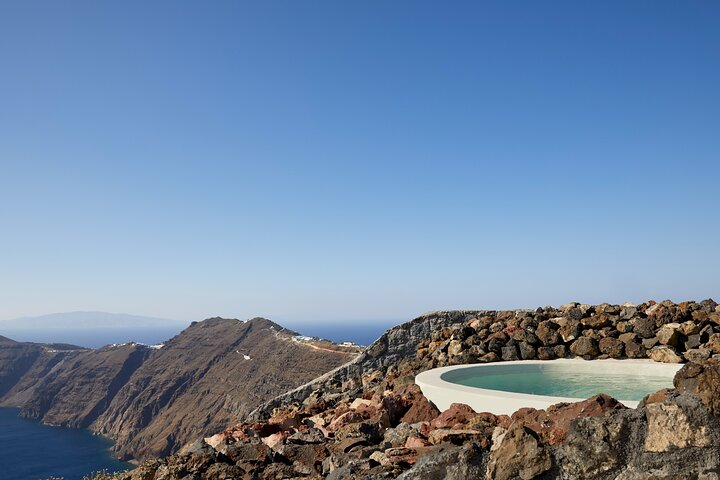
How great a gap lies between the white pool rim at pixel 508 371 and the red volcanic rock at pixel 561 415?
1.83 meters

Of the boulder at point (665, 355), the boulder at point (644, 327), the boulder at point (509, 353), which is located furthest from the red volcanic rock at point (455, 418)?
the boulder at point (644, 327)

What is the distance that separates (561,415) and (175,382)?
5265 centimetres

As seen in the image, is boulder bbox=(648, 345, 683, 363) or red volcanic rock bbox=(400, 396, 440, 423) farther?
boulder bbox=(648, 345, 683, 363)

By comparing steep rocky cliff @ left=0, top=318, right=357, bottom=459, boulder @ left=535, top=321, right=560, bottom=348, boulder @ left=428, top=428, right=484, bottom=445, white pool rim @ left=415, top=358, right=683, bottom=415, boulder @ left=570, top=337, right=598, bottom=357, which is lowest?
steep rocky cliff @ left=0, top=318, right=357, bottom=459

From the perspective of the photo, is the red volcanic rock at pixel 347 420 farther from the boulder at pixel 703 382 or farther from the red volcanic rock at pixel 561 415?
the boulder at pixel 703 382


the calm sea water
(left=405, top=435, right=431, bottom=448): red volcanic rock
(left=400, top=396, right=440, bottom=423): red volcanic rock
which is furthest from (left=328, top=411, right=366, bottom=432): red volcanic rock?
the calm sea water

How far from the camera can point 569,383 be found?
396 inches

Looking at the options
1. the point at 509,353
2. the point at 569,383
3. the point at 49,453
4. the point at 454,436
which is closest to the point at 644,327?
the point at 569,383

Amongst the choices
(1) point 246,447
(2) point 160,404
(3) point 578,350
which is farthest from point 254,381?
(1) point 246,447

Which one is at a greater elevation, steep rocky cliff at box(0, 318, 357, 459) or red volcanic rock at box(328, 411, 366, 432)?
red volcanic rock at box(328, 411, 366, 432)

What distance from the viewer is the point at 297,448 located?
5.52 meters

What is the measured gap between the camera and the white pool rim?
6.74m

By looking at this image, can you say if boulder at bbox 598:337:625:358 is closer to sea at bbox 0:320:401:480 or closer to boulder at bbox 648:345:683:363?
boulder at bbox 648:345:683:363

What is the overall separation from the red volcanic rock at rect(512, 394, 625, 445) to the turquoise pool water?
4.60m
